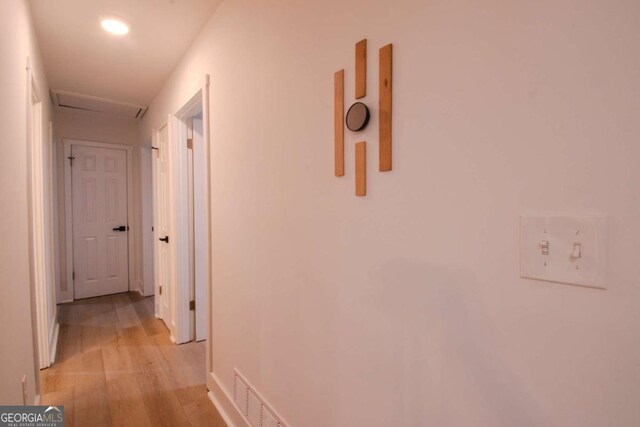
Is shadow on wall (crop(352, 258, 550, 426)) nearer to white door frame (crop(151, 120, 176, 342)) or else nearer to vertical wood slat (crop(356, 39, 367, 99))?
vertical wood slat (crop(356, 39, 367, 99))

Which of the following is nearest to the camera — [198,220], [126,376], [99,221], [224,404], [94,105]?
[224,404]

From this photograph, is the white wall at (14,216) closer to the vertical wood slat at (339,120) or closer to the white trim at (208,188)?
the white trim at (208,188)

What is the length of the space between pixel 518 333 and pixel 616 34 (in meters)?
0.57

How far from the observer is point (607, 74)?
523 millimetres

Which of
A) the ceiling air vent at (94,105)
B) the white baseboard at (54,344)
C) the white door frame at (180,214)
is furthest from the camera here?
the ceiling air vent at (94,105)

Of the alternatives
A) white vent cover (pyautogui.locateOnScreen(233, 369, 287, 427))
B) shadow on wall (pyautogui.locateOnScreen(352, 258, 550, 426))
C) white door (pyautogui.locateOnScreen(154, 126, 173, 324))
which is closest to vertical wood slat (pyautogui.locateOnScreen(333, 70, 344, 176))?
shadow on wall (pyautogui.locateOnScreen(352, 258, 550, 426))

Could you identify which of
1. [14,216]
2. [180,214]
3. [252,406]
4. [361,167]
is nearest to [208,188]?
[180,214]

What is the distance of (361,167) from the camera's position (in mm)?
959

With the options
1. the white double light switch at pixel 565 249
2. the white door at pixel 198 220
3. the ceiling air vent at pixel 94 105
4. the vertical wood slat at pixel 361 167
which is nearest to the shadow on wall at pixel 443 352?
the white double light switch at pixel 565 249

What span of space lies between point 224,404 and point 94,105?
148 inches

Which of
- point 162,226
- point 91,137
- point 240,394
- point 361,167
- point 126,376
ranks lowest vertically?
point 126,376

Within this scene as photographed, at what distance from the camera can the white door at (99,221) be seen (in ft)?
13.3

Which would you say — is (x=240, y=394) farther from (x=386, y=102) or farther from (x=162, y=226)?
(x=162, y=226)

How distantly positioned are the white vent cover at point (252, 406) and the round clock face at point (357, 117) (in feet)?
4.27
